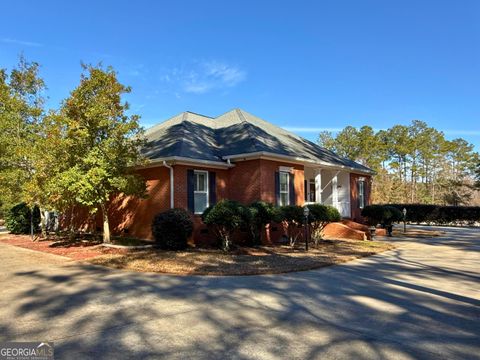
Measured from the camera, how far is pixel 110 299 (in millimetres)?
6383

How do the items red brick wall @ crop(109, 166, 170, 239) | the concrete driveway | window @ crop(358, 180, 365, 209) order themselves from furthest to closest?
window @ crop(358, 180, 365, 209)
red brick wall @ crop(109, 166, 170, 239)
the concrete driveway

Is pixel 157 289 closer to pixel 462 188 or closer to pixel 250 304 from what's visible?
pixel 250 304

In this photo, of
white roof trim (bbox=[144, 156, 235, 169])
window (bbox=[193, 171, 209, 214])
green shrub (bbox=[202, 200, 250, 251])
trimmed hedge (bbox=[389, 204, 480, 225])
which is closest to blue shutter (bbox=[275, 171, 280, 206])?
white roof trim (bbox=[144, 156, 235, 169])

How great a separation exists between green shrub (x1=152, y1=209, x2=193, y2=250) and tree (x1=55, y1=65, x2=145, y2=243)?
1684 mm

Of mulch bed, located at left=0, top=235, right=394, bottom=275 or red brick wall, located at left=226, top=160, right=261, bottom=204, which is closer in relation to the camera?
mulch bed, located at left=0, top=235, right=394, bottom=275

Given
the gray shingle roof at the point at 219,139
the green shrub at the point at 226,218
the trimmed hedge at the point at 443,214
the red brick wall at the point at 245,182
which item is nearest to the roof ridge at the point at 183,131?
the gray shingle roof at the point at 219,139

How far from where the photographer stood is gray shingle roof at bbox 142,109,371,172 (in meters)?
15.3

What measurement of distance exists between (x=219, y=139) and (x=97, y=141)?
6562 mm

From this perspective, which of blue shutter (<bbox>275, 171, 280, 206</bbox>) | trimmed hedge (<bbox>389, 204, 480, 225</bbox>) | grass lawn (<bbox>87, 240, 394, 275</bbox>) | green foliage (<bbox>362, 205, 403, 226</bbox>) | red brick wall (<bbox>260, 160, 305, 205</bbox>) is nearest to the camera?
grass lawn (<bbox>87, 240, 394, 275</bbox>)

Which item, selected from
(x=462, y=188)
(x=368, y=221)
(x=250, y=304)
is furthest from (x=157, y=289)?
(x=462, y=188)

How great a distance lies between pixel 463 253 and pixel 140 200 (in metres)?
12.1

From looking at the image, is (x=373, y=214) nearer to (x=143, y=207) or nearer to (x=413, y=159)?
(x=143, y=207)

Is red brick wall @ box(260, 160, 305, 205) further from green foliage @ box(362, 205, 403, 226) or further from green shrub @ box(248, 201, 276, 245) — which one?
green foliage @ box(362, 205, 403, 226)

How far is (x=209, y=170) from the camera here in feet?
50.1
